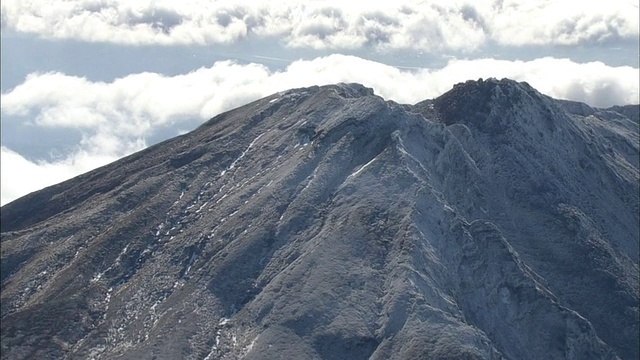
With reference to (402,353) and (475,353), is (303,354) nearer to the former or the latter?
(402,353)

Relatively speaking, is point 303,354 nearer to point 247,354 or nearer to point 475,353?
point 247,354

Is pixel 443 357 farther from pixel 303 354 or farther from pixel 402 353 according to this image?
pixel 303 354

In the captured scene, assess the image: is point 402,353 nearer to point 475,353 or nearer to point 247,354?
point 475,353

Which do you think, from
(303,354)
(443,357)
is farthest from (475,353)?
(303,354)

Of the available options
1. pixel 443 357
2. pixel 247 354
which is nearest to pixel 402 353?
pixel 443 357

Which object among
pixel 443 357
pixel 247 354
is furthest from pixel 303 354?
pixel 443 357
